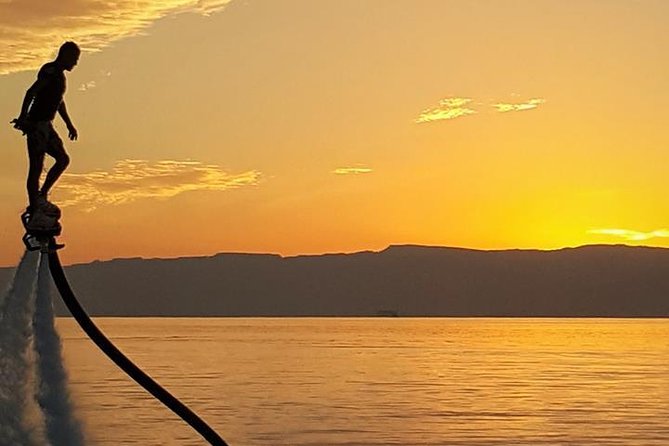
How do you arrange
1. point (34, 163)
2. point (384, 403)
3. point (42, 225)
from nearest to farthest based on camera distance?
1. point (42, 225)
2. point (34, 163)
3. point (384, 403)

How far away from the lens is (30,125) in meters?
13.7

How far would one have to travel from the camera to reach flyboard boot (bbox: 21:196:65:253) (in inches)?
520

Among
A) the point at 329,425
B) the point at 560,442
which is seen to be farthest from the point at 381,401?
the point at 560,442

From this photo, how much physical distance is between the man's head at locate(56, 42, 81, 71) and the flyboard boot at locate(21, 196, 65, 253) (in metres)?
1.42

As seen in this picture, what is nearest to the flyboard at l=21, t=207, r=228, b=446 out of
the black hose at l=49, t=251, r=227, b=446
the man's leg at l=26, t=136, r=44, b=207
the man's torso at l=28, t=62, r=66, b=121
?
the black hose at l=49, t=251, r=227, b=446

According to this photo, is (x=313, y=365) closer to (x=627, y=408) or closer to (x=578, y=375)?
(x=578, y=375)

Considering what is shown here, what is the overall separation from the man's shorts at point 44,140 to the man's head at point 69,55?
734 millimetres

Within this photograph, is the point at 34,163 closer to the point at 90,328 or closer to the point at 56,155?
the point at 56,155

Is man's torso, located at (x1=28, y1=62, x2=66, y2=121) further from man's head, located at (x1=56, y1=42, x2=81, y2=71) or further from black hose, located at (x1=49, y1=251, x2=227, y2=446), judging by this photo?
black hose, located at (x1=49, y1=251, x2=227, y2=446)

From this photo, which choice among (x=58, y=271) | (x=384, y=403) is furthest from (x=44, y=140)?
(x=384, y=403)

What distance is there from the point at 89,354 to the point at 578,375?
79.2m

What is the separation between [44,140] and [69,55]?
971 mm

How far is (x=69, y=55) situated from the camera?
13.4 metres

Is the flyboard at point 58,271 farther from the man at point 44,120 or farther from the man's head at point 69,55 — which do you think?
the man's head at point 69,55
